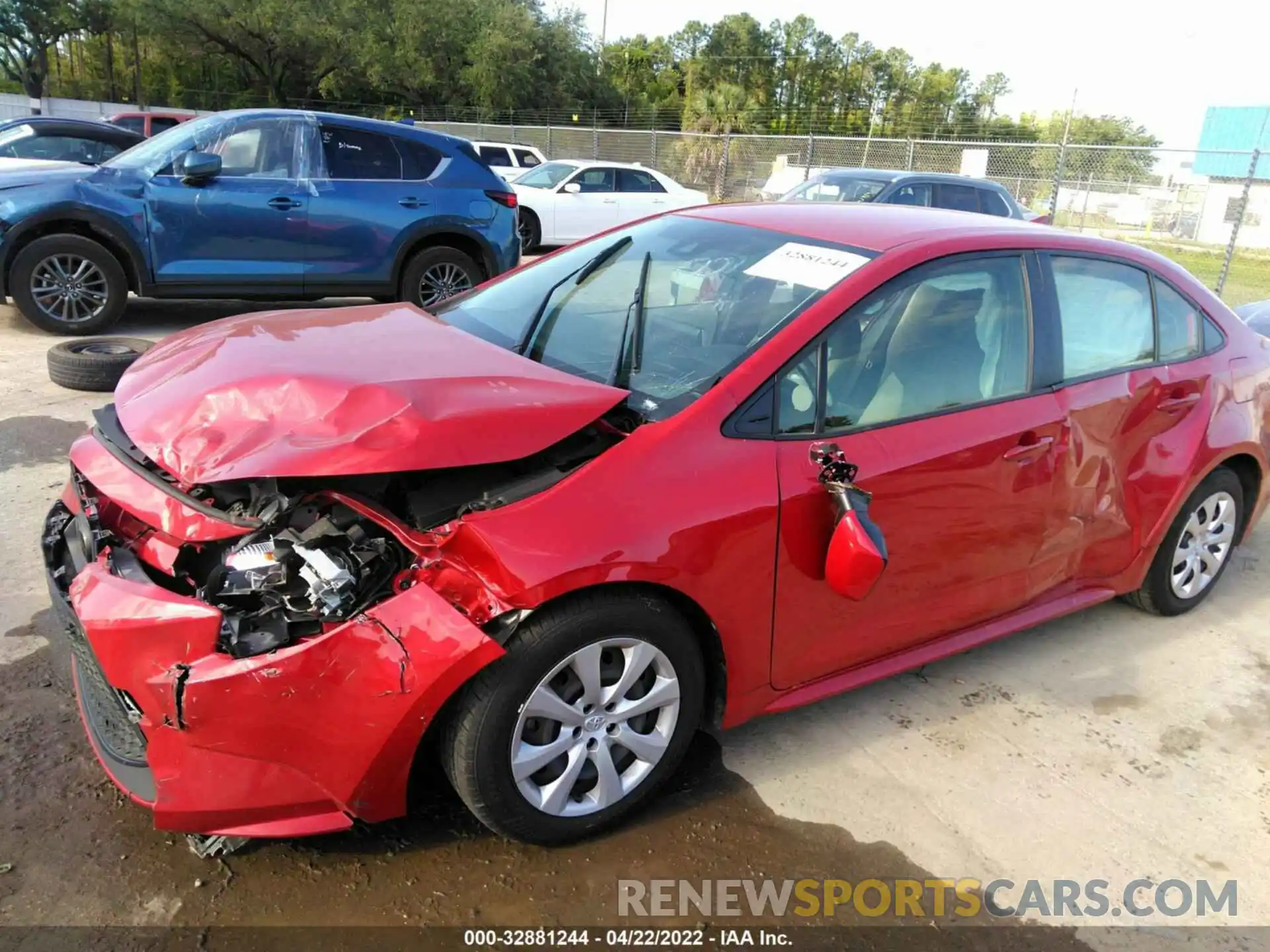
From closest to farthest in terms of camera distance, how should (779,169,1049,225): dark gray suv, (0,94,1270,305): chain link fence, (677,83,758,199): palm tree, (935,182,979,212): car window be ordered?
(779,169,1049,225): dark gray suv → (935,182,979,212): car window → (0,94,1270,305): chain link fence → (677,83,758,199): palm tree

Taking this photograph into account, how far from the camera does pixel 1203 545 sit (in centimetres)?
404

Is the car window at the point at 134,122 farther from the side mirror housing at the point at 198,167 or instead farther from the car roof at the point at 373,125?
the side mirror housing at the point at 198,167

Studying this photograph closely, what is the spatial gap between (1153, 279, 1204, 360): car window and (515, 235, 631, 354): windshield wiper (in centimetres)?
214

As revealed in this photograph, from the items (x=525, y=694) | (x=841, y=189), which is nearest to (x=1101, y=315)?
(x=525, y=694)

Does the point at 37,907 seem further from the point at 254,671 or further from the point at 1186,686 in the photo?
the point at 1186,686

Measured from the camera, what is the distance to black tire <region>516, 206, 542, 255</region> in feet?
45.7

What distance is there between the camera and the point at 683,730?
2.60m

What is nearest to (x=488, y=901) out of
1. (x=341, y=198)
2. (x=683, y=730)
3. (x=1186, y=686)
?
(x=683, y=730)

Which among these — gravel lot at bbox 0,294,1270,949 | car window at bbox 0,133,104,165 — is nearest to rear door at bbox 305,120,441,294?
gravel lot at bbox 0,294,1270,949

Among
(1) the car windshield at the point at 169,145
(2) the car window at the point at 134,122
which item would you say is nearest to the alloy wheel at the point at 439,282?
(1) the car windshield at the point at 169,145

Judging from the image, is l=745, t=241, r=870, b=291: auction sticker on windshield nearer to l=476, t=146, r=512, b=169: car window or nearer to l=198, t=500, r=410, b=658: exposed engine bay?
l=198, t=500, r=410, b=658: exposed engine bay

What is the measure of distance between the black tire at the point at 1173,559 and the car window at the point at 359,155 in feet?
21.9

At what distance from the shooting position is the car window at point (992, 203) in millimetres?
12031

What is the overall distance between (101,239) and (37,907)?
21.1 feet
